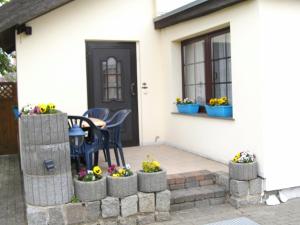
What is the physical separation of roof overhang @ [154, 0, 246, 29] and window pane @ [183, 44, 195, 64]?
584mm

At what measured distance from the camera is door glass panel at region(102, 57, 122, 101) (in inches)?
321

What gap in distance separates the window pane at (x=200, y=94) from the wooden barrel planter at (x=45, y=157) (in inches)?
137

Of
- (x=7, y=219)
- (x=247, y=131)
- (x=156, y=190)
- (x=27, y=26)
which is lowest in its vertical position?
(x=7, y=219)

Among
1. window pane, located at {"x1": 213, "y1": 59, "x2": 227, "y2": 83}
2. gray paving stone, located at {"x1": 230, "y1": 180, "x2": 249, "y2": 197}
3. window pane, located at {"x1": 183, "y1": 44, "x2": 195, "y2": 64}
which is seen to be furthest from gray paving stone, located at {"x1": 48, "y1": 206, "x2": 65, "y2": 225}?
window pane, located at {"x1": 183, "y1": 44, "x2": 195, "y2": 64}

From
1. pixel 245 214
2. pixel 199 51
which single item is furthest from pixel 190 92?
pixel 245 214

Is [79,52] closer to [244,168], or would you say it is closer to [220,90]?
[220,90]

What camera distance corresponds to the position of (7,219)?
501cm

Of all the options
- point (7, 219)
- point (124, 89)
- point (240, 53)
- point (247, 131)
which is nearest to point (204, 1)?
point (240, 53)

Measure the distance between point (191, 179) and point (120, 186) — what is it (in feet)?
4.25

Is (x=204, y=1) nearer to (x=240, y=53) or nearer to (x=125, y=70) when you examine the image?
(x=240, y=53)

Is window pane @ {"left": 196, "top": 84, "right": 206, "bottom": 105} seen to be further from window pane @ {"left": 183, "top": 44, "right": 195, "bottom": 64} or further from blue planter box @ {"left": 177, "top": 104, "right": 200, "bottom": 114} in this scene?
window pane @ {"left": 183, "top": 44, "right": 195, "bottom": 64}

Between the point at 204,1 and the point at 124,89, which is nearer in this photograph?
the point at 204,1

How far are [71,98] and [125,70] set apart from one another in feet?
4.22

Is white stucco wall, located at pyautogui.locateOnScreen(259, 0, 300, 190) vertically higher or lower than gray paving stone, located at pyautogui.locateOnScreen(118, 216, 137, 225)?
higher
